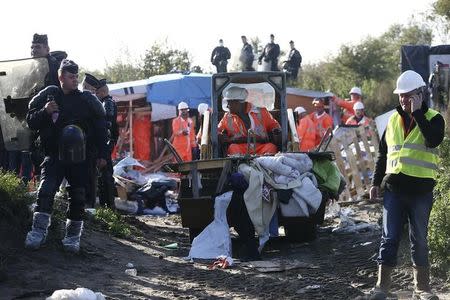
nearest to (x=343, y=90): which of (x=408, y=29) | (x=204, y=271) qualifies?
(x=408, y=29)

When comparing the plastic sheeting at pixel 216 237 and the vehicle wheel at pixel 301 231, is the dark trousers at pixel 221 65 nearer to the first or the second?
the vehicle wheel at pixel 301 231

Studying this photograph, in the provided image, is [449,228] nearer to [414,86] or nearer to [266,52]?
[414,86]

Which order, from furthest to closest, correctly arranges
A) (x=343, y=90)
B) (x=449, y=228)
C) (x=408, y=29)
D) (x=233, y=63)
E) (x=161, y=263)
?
1. (x=408, y=29)
2. (x=343, y=90)
3. (x=233, y=63)
4. (x=161, y=263)
5. (x=449, y=228)

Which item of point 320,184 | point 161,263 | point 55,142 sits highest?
point 55,142

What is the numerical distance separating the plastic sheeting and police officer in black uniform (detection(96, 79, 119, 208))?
2.90 meters

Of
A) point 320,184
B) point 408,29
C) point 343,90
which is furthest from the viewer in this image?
point 408,29

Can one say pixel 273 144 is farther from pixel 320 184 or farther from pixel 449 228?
pixel 449 228

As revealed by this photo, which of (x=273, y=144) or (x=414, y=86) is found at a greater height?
(x=414, y=86)

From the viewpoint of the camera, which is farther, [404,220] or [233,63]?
[233,63]

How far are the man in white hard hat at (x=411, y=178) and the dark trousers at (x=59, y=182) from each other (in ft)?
10.2

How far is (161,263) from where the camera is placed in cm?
945

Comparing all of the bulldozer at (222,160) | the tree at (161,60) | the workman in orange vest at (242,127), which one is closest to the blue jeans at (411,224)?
the bulldozer at (222,160)

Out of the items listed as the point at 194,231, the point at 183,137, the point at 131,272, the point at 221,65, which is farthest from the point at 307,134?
the point at 221,65

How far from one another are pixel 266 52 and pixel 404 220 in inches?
923
